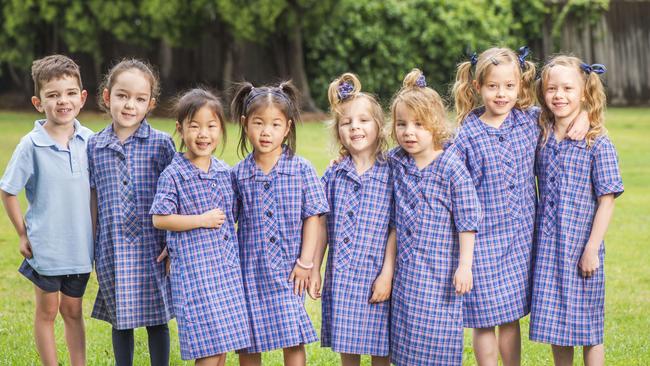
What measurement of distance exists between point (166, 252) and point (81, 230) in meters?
0.39

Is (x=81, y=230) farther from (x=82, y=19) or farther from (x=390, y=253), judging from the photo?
(x=82, y=19)

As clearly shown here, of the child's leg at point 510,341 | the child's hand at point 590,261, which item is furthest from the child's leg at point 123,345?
the child's hand at point 590,261

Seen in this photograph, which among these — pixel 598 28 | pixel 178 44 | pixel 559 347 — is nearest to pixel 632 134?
pixel 598 28

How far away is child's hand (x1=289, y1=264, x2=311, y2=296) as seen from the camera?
12.8 feet

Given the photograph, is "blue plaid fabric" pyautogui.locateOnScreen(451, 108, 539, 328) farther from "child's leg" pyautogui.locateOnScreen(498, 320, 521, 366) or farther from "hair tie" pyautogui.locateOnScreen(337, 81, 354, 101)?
"hair tie" pyautogui.locateOnScreen(337, 81, 354, 101)

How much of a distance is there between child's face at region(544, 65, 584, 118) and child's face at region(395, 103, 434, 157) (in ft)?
1.92

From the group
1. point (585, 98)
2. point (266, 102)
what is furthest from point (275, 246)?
point (585, 98)

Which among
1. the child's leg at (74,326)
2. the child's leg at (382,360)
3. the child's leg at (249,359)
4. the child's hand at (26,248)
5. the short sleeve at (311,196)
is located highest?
the short sleeve at (311,196)

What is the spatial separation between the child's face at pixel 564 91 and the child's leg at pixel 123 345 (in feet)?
6.76

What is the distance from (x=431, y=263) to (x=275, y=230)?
640mm

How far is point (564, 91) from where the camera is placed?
4090 mm

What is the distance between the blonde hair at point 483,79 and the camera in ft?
13.5

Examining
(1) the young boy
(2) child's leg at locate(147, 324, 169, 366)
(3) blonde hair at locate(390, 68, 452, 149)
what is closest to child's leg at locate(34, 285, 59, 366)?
(1) the young boy

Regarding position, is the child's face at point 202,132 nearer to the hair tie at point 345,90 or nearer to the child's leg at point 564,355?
the hair tie at point 345,90
